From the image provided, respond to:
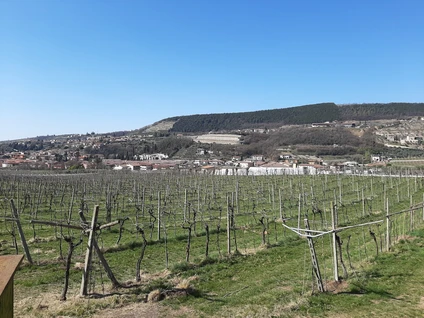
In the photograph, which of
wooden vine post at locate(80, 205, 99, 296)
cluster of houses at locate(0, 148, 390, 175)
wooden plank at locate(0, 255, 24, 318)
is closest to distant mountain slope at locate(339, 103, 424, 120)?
cluster of houses at locate(0, 148, 390, 175)

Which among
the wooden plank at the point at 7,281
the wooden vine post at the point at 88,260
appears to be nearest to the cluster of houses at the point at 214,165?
the wooden vine post at the point at 88,260

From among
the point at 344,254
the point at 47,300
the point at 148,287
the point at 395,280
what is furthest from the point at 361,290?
the point at 47,300

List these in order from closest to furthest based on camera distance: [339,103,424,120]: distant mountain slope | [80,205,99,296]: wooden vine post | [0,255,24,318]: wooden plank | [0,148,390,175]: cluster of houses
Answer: [0,255,24,318]: wooden plank, [80,205,99,296]: wooden vine post, [0,148,390,175]: cluster of houses, [339,103,424,120]: distant mountain slope

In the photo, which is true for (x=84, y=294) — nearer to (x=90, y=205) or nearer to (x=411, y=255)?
(x=411, y=255)

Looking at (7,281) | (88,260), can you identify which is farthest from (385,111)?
(7,281)

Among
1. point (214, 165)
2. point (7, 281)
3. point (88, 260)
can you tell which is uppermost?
point (7, 281)

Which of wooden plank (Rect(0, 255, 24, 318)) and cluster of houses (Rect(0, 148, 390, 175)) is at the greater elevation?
wooden plank (Rect(0, 255, 24, 318))

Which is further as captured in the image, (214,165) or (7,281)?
(214,165)

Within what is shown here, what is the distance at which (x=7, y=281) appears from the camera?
10.9 feet

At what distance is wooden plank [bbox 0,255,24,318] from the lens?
331 centimetres

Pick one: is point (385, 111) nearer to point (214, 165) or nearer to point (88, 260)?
point (214, 165)

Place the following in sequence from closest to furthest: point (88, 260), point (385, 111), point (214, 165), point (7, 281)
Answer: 1. point (7, 281)
2. point (88, 260)
3. point (214, 165)
4. point (385, 111)

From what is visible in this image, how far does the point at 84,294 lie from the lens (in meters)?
7.92

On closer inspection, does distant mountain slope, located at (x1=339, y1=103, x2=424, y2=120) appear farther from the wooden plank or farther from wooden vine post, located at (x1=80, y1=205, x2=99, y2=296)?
the wooden plank
